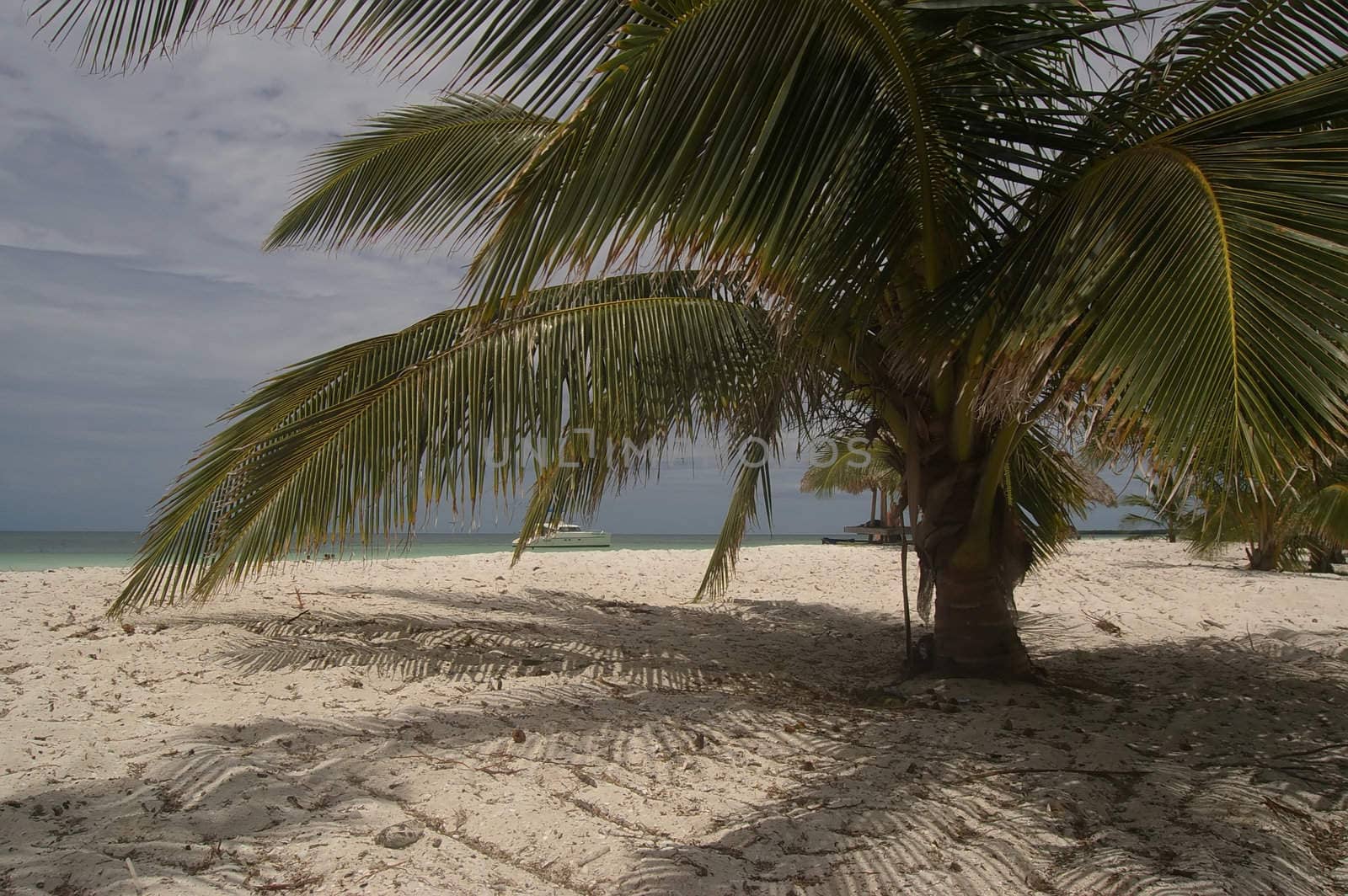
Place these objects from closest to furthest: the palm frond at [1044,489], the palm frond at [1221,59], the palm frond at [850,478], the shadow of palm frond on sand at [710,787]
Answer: the shadow of palm frond on sand at [710,787] → the palm frond at [1221,59] → the palm frond at [1044,489] → the palm frond at [850,478]

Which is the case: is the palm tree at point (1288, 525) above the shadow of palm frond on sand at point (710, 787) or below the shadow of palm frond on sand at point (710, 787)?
above

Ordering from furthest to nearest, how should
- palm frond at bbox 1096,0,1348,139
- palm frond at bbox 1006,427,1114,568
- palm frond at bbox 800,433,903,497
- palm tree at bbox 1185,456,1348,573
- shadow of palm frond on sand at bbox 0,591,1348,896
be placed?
1. palm frond at bbox 800,433,903,497
2. palm tree at bbox 1185,456,1348,573
3. palm frond at bbox 1006,427,1114,568
4. palm frond at bbox 1096,0,1348,139
5. shadow of palm frond on sand at bbox 0,591,1348,896

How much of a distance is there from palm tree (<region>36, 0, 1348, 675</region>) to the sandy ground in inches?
26.9

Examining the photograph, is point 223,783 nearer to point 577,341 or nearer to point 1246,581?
point 577,341

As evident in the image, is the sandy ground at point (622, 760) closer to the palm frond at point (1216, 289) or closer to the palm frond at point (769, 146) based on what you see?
the palm frond at point (1216, 289)

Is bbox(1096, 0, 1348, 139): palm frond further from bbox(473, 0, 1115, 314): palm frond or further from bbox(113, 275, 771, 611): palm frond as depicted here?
bbox(113, 275, 771, 611): palm frond

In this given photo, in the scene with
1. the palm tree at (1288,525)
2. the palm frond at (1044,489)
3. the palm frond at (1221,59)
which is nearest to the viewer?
the palm frond at (1221,59)

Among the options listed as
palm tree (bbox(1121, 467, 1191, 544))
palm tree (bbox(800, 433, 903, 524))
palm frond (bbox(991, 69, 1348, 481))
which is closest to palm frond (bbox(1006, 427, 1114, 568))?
palm tree (bbox(1121, 467, 1191, 544))

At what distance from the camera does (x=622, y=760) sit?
3.07m

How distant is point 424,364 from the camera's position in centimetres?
431

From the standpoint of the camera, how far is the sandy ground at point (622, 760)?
7.53 feet

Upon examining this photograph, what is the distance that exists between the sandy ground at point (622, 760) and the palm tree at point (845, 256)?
2.24 feet

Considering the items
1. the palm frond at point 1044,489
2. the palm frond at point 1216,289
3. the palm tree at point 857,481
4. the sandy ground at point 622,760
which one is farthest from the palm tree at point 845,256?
the palm tree at point 857,481

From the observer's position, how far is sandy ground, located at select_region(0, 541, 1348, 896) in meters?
2.29
